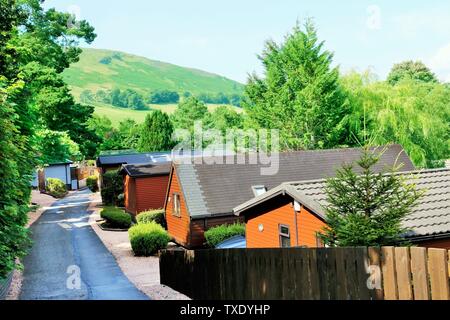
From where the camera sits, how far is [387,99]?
39.4 meters

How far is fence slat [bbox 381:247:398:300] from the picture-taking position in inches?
278

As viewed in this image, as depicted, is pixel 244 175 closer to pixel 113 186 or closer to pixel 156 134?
pixel 113 186

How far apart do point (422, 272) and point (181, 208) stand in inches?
935

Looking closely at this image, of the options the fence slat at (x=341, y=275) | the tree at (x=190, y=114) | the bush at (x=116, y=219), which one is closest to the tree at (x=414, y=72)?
the tree at (x=190, y=114)

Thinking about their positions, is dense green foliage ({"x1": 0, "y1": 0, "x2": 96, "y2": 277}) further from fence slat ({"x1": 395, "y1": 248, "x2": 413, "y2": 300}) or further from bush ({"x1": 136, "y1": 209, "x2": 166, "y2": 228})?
fence slat ({"x1": 395, "y1": 248, "x2": 413, "y2": 300})

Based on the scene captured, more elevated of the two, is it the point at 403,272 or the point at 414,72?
the point at 414,72

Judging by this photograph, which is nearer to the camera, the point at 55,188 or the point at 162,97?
the point at 55,188

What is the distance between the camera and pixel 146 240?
25625 mm

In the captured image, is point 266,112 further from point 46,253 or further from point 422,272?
point 422,272

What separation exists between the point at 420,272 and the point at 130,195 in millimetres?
35545

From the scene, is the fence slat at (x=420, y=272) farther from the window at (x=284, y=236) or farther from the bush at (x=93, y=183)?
the bush at (x=93, y=183)

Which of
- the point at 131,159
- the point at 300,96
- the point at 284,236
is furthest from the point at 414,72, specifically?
the point at 284,236

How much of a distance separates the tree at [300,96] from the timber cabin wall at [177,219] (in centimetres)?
1989

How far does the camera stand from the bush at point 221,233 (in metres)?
25.4
